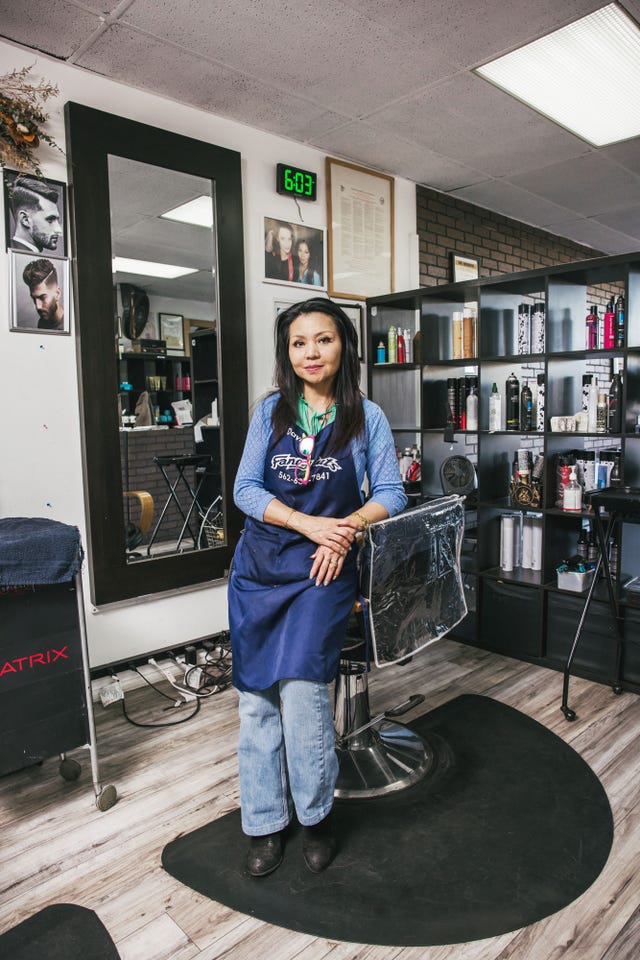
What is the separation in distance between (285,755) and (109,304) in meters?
2.10

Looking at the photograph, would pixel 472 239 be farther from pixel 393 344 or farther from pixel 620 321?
pixel 620 321

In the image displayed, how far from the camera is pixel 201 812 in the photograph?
216 centimetres

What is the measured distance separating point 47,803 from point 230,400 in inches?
79.7

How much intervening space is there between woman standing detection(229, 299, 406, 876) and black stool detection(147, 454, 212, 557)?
147 centimetres

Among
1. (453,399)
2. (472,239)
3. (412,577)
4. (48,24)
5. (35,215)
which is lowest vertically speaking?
(412,577)

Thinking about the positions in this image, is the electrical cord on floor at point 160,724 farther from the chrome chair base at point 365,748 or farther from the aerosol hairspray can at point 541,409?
the aerosol hairspray can at point 541,409

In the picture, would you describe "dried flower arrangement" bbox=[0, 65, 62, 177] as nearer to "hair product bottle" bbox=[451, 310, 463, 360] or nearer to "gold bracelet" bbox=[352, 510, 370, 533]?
"gold bracelet" bbox=[352, 510, 370, 533]

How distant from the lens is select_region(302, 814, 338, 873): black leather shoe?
183cm

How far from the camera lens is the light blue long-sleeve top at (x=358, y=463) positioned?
6.48ft

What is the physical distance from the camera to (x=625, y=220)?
218 inches

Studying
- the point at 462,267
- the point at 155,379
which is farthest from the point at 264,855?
the point at 462,267

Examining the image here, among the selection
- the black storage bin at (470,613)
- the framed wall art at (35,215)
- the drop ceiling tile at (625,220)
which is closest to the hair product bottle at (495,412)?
the black storage bin at (470,613)

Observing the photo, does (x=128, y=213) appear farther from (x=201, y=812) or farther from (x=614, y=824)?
(x=614, y=824)

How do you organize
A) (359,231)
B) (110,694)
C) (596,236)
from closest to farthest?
(110,694) → (359,231) → (596,236)
